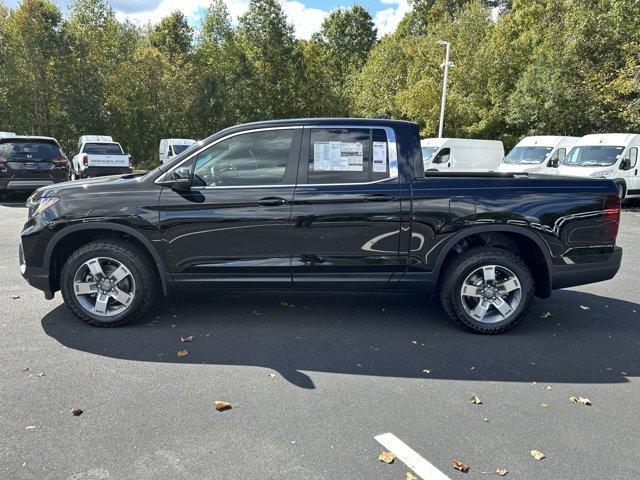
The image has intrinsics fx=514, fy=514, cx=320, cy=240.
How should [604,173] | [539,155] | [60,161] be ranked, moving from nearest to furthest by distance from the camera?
[60,161], [604,173], [539,155]

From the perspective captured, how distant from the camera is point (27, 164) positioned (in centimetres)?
1248

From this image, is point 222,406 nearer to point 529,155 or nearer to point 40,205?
point 40,205

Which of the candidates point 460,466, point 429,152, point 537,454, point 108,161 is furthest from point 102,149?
point 537,454

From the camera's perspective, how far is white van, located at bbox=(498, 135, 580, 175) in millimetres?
17797

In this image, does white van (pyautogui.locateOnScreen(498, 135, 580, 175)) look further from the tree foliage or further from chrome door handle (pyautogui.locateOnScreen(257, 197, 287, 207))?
chrome door handle (pyautogui.locateOnScreen(257, 197, 287, 207))

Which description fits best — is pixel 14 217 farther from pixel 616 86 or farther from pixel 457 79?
pixel 457 79

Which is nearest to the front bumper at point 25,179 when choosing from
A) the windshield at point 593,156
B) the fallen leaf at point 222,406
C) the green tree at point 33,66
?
the fallen leaf at point 222,406

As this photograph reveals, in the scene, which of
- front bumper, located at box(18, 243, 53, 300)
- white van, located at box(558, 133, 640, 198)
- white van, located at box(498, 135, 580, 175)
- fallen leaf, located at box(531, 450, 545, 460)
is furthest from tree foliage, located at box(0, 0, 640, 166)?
front bumper, located at box(18, 243, 53, 300)

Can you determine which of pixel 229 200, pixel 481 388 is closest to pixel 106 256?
pixel 229 200

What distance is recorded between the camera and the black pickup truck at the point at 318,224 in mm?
4379

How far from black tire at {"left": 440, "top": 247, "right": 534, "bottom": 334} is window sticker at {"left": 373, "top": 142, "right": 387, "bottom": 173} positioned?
3.49ft

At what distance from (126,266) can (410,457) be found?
9.61 ft

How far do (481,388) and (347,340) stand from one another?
1224 mm

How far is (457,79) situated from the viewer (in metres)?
28.5
